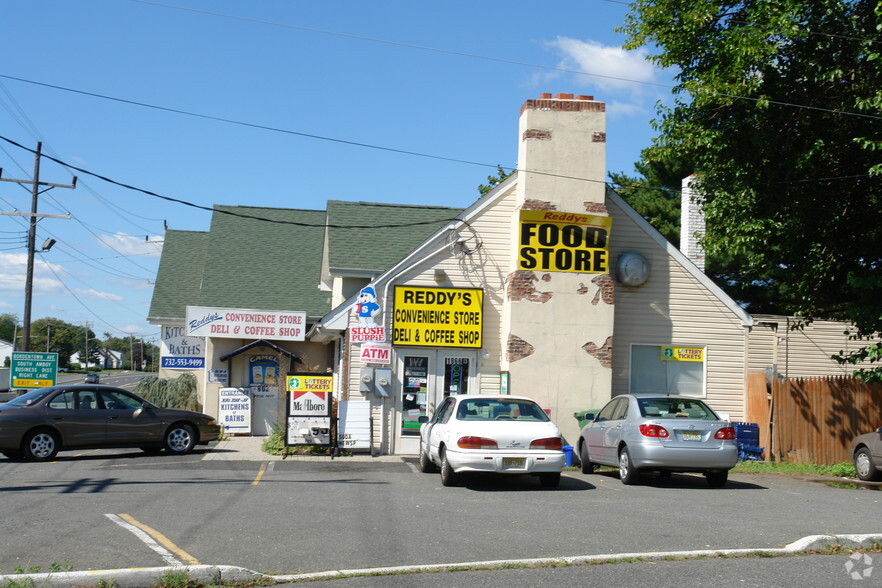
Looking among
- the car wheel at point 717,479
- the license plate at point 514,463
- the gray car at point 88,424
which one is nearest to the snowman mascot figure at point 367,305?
the gray car at point 88,424

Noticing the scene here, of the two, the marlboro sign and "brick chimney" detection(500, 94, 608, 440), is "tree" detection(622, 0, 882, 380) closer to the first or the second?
"brick chimney" detection(500, 94, 608, 440)

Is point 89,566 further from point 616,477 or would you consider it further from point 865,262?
point 865,262

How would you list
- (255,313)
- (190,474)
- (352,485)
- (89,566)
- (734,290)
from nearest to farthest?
(89,566) < (352,485) < (190,474) < (255,313) < (734,290)

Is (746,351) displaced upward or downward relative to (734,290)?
downward

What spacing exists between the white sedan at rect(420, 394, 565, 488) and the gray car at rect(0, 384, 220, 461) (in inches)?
286

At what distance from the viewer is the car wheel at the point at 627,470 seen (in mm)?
14445

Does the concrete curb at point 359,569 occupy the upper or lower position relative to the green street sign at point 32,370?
lower

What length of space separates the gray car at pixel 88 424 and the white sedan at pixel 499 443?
7.28 m

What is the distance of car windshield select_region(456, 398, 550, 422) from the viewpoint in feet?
46.4

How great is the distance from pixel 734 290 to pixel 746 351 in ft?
51.9

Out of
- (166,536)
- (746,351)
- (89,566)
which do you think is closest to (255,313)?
(746,351)

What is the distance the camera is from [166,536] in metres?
9.02

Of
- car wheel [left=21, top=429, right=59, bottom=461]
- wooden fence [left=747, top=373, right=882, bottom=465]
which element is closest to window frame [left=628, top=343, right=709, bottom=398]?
wooden fence [left=747, top=373, right=882, bottom=465]

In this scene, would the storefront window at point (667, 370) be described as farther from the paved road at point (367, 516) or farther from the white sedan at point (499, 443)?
the white sedan at point (499, 443)
